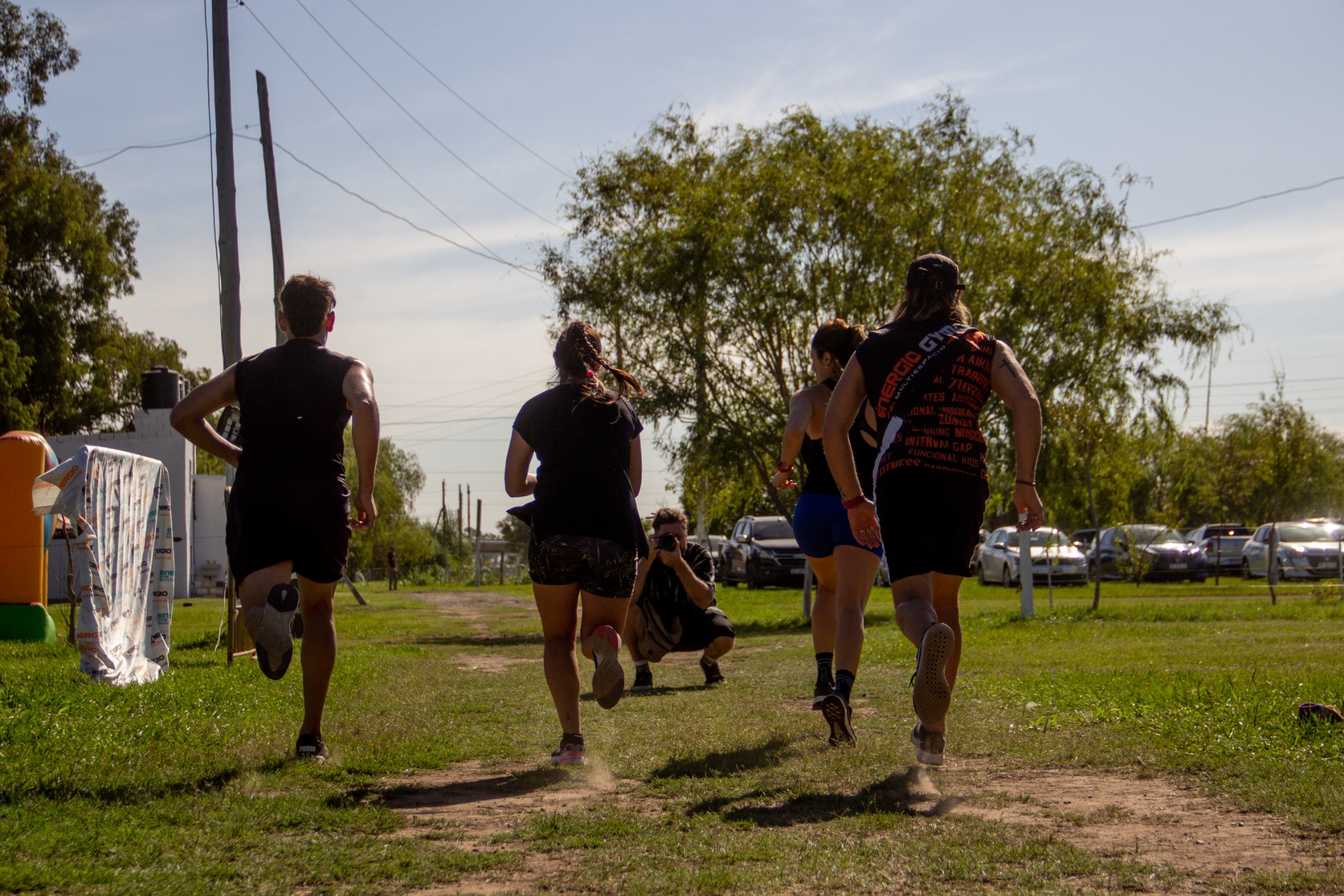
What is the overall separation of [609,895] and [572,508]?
2.14 m

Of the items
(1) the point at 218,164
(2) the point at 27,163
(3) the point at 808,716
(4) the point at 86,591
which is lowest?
(3) the point at 808,716

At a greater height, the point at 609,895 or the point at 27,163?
the point at 27,163

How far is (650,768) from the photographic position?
4770 millimetres

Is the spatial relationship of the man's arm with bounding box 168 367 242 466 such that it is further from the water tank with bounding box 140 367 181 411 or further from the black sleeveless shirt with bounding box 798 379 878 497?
the water tank with bounding box 140 367 181 411

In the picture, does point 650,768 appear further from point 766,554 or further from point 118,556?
point 766,554

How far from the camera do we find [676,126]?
19172 mm

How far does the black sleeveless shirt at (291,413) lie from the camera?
4.75 meters

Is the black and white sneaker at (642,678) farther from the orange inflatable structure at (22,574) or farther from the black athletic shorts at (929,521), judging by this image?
the orange inflatable structure at (22,574)

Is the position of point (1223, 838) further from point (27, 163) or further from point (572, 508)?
point (27, 163)

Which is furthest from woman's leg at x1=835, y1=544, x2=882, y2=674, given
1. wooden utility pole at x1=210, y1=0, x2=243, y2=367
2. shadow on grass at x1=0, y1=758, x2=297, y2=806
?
wooden utility pole at x1=210, y1=0, x2=243, y2=367

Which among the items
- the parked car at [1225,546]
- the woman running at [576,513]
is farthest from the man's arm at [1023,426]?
the parked car at [1225,546]

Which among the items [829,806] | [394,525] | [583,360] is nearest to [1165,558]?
[583,360]

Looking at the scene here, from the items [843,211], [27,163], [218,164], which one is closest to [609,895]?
[218,164]

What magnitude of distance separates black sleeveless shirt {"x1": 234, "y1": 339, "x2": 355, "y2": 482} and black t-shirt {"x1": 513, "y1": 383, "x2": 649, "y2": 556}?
2.47 ft
